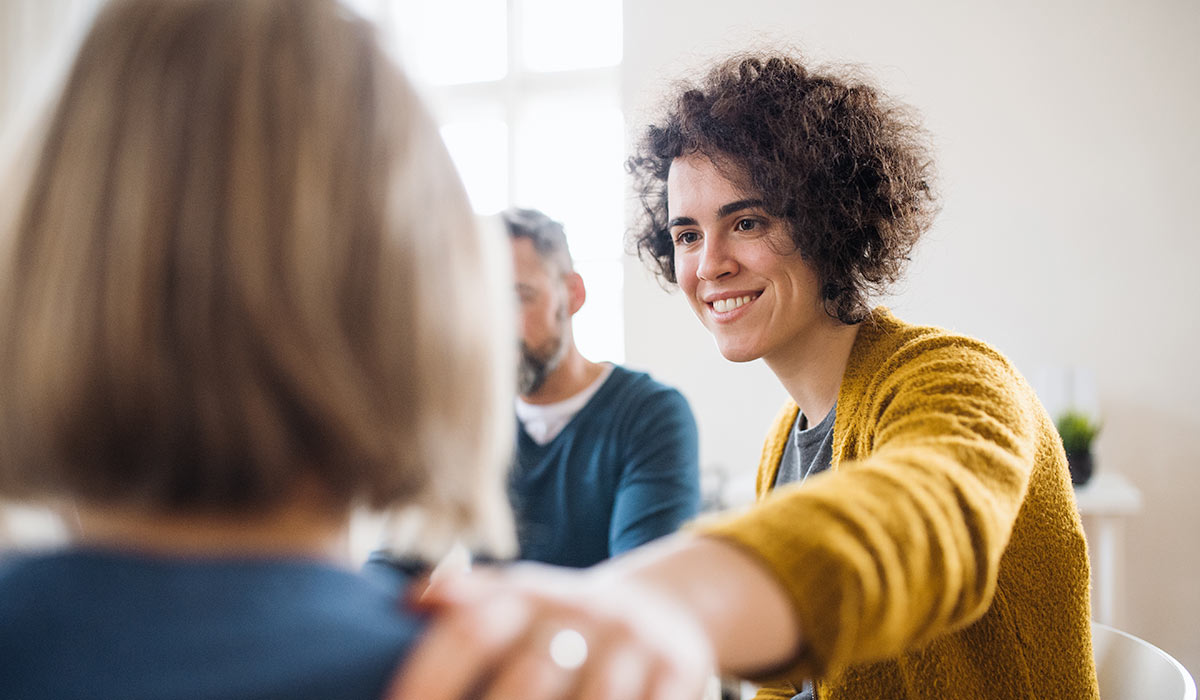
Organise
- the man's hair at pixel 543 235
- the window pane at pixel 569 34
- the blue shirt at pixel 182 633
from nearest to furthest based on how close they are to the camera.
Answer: the blue shirt at pixel 182 633, the man's hair at pixel 543 235, the window pane at pixel 569 34

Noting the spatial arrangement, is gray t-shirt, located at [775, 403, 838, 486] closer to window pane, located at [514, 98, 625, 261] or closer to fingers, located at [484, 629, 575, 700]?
fingers, located at [484, 629, 575, 700]

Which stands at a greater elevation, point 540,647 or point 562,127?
point 562,127

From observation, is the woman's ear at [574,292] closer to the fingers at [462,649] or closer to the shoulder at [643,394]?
the shoulder at [643,394]

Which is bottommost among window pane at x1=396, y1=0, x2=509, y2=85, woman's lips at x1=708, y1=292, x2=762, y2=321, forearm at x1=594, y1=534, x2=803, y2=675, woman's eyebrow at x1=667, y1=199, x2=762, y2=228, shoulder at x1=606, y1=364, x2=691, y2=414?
shoulder at x1=606, y1=364, x2=691, y2=414

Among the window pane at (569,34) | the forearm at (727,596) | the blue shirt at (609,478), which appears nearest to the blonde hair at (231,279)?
the forearm at (727,596)

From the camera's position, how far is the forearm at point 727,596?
0.45m

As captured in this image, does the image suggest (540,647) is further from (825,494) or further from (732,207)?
(732,207)

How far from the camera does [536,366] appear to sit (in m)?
1.75

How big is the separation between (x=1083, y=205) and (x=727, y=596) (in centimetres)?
A: 323

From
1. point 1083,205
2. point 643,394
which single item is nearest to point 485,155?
point 1083,205

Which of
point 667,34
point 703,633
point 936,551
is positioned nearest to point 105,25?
point 703,633

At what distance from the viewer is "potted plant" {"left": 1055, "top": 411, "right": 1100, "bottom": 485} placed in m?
2.69

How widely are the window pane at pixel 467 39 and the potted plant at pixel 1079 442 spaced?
275 cm

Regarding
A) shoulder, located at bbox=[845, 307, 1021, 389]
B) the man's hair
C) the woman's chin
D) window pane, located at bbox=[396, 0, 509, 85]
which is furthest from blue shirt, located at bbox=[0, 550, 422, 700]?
window pane, located at bbox=[396, 0, 509, 85]
